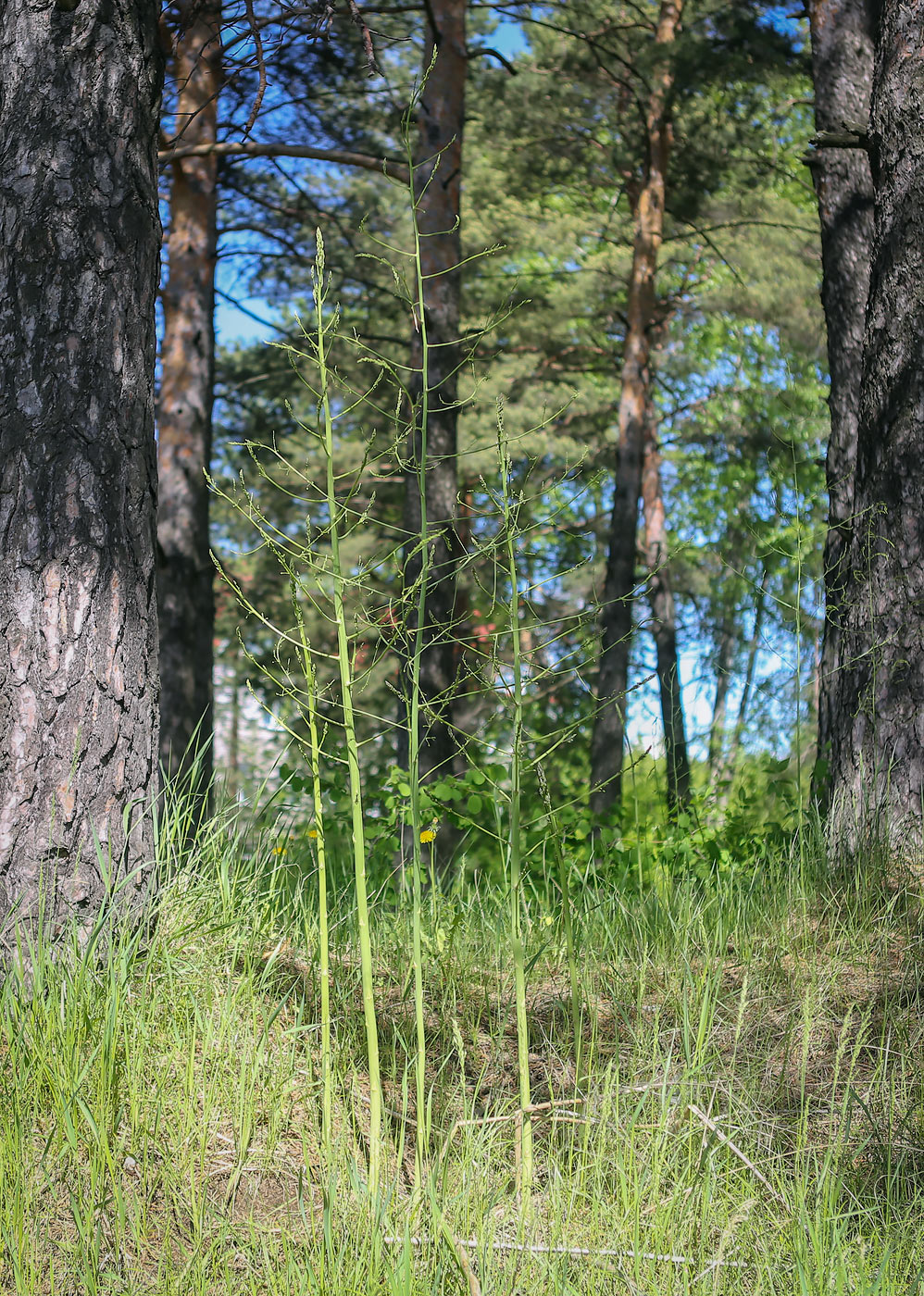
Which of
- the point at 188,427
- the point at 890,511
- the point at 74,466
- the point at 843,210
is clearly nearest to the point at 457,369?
the point at 74,466

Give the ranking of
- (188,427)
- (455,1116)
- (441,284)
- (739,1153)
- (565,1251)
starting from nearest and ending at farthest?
(565,1251) < (739,1153) < (455,1116) < (441,284) < (188,427)

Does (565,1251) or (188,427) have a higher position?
(188,427)

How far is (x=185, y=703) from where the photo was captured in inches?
244

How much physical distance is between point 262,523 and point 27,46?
159 centimetres

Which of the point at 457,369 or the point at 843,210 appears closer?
the point at 457,369

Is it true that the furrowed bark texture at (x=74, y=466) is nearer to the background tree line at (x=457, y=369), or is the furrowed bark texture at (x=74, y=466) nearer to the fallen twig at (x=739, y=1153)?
the background tree line at (x=457, y=369)

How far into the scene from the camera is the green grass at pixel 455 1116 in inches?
60.9

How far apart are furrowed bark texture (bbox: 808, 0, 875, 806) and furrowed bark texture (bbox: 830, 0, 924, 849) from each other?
23.8 inches

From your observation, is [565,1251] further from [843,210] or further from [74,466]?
[843,210]

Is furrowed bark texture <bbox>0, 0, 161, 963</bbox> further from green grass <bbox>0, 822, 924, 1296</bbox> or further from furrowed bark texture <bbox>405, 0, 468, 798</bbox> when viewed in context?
furrowed bark texture <bbox>405, 0, 468, 798</bbox>

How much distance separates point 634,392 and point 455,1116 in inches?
376

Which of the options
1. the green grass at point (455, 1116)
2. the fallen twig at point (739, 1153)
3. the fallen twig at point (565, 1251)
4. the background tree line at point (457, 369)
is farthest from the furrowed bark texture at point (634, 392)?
the fallen twig at point (565, 1251)

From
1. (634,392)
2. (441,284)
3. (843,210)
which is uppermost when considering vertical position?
(634,392)

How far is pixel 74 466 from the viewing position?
2.38 metres
